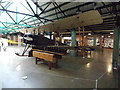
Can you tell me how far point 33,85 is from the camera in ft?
8.40

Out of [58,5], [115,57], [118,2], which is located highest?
[58,5]

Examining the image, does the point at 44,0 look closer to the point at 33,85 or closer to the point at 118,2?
the point at 118,2

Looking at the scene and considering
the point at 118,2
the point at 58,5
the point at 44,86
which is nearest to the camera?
the point at 44,86

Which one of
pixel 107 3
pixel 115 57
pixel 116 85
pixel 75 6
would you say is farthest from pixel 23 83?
pixel 115 57

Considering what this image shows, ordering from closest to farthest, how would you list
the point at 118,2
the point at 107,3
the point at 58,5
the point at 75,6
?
1. the point at 118,2
2. the point at 107,3
3. the point at 75,6
4. the point at 58,5

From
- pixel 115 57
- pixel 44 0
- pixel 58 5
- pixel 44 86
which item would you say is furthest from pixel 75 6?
pixel 44 86

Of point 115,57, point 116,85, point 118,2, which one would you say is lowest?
point 116,85

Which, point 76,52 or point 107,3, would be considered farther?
point 76,52

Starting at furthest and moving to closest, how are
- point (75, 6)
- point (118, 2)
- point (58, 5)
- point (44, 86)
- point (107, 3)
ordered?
point (58, 5) → point (75, 6) → point (107, 3) → point (118, 2) → point (44, 86)

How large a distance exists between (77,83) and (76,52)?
6162 millimetres

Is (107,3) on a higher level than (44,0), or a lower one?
lower

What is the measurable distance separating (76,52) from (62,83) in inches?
248

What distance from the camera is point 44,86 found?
255cm

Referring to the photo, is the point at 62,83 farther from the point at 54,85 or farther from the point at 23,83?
the point at 23,83
